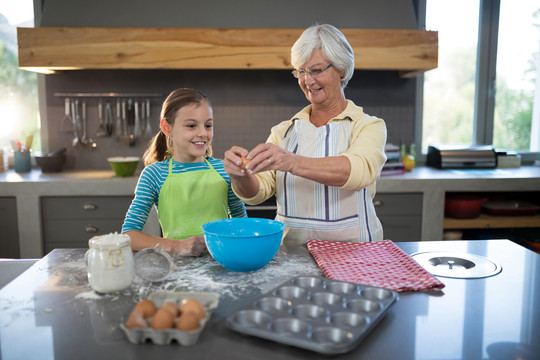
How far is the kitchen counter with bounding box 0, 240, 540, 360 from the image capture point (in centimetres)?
82

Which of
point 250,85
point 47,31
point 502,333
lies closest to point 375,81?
point 250,85

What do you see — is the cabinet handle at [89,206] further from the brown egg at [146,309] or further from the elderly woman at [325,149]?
the brown egg at [146,309]

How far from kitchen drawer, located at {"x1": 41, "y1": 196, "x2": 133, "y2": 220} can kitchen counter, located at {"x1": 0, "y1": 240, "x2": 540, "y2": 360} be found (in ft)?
4.98

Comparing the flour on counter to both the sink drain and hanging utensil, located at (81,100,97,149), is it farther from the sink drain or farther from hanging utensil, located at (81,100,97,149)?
hanging utensil, located at (81,100,97,149)

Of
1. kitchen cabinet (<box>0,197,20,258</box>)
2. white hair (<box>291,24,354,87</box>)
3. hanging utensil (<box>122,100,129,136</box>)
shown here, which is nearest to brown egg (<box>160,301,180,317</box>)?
white hair (<box>291,24,354,87</box>)

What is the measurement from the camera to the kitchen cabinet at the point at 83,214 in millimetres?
2789

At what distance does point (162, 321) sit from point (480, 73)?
3363 mm

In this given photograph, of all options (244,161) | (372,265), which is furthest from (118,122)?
(372,265)

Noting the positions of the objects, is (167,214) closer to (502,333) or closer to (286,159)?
(286,159)

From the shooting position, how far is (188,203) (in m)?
1.63

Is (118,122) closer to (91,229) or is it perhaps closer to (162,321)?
(91,229)

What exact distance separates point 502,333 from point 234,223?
2.35ft

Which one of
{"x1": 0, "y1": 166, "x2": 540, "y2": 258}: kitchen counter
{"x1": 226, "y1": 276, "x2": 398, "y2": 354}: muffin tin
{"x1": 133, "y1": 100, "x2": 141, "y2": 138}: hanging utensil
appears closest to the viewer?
{"x1": 226, "y1": 276, "x2": 398, "y2": 354}: muffin tin

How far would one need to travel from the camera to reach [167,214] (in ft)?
5.32
